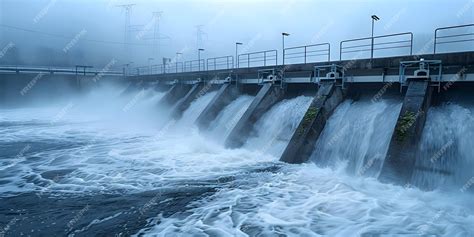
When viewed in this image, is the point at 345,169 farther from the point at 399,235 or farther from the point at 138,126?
the point at 138,126

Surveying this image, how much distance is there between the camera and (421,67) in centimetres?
989

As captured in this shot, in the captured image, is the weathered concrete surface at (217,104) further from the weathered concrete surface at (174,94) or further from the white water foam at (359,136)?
the white water foam at (359,136)

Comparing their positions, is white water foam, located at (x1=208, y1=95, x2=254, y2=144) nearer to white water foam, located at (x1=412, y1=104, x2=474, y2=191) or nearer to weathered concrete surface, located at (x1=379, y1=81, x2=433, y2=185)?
weathered concrete surface, located at (x1=379, y1=81, x2=433, y2=185)

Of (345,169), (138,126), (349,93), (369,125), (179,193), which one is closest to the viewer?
(179,193)

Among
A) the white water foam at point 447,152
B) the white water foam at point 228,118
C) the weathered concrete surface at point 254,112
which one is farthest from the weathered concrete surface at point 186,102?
the white water foam at point 447,152

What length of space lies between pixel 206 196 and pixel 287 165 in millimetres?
3387

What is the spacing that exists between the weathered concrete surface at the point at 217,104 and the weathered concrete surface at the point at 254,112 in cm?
289

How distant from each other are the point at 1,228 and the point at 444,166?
9.49 meters

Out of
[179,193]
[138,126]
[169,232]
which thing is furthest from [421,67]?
[138,126]

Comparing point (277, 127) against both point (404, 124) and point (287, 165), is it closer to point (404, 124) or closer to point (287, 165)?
point (287, 165)

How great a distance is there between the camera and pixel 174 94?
23703 mm

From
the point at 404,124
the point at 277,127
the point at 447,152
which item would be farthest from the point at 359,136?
Answer: the point at 277,127

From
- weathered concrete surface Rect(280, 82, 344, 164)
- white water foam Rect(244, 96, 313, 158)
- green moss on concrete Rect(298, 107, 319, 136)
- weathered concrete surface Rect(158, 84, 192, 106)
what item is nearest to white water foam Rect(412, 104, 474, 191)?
weathered concrete surface Rect(280, 82, 344, 164)

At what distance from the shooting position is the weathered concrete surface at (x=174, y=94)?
2303cm
